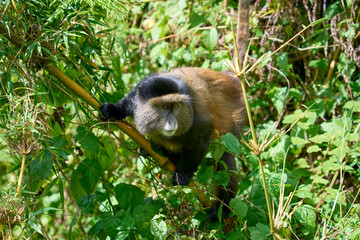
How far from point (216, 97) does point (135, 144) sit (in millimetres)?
1046

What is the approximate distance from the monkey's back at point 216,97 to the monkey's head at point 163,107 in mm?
225

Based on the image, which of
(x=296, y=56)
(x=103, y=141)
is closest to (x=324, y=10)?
(x=296, y=56)

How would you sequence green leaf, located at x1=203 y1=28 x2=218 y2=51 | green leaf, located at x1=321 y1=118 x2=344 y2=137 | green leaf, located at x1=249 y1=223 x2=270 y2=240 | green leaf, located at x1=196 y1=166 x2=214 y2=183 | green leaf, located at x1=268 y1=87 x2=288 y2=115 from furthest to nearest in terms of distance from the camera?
1. green leaf, located at x1=268 y1=87 x2=288 y2=115
2. green leaf, located at x1=203 y1=28 x2=218 y2=51
3. green leaf, located at x1=321 y1=118 x2=344 y2=137
4. green leaf, located at x1=196 y1=166 x2=214 y2=183
5. green leaf, located at x1=249 y1=223 x2=270 y2=240

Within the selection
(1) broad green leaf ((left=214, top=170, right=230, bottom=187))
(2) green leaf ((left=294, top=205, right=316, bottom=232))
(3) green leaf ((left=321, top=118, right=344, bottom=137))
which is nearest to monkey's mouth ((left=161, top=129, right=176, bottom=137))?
(1) broad green leaf ((left=214, top=170, right=230, bottom=187))

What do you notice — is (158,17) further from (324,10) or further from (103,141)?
(103,141)

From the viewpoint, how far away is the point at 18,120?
2.82m

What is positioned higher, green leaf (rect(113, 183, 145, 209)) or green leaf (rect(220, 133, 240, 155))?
green leaf (rect(220, 133, 240, 155))

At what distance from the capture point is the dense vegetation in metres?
2.93

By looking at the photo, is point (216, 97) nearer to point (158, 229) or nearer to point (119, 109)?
point (119, 109)

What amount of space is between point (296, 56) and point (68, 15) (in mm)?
3695

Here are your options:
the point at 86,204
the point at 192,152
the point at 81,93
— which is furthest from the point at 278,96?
the point at 86,204

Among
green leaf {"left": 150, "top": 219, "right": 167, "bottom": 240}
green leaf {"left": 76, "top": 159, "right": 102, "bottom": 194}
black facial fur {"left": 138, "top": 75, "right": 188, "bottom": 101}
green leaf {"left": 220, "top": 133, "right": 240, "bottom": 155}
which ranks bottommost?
green leaf {"left": 150, "top": 219, "right": 167, "bottom": 240}

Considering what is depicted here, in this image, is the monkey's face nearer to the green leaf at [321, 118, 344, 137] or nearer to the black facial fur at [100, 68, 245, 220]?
the black facial fur at [100, 68, 245, 220]

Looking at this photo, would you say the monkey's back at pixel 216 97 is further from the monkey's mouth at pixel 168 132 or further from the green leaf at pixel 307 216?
the green leaf at pixel 307 216
